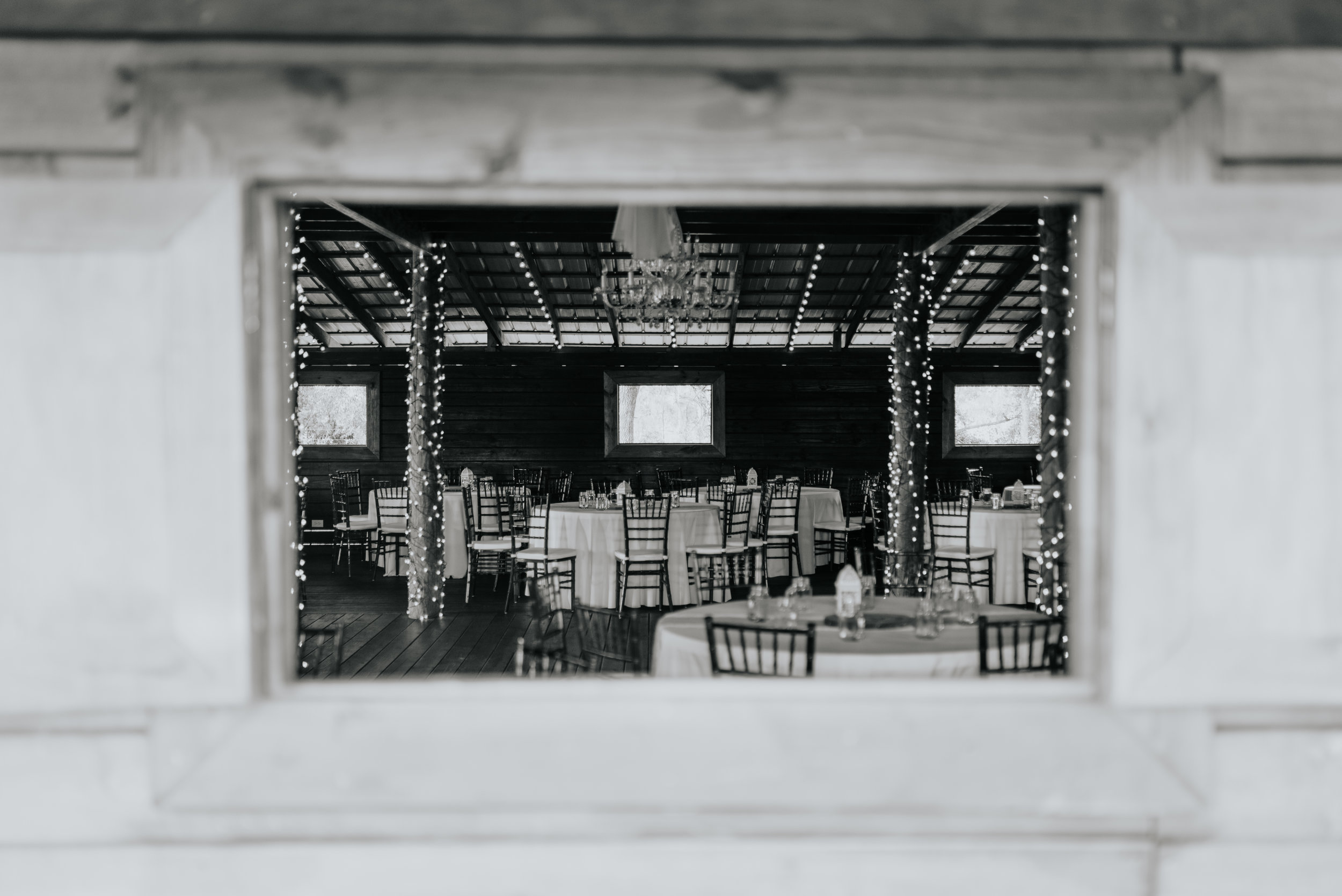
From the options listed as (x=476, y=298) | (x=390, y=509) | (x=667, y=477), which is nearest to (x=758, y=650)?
(x=390, y=509)

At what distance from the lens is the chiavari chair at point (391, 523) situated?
8977 millimetres

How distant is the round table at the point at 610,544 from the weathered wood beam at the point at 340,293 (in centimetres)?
460

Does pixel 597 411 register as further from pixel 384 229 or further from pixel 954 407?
pixel 384 229

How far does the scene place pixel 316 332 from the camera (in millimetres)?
11742

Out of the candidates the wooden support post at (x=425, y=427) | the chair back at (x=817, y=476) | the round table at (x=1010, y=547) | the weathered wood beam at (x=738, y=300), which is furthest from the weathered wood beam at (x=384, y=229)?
the chair back at (x=817, y=476)

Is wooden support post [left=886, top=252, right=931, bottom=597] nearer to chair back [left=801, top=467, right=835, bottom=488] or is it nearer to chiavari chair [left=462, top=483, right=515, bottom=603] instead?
chair back [left=801, top=467, right=835, bottom=488]

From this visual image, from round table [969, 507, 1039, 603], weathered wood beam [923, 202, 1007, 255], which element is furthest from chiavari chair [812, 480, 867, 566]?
weathered wood beam [923, 202, 1007, 255]

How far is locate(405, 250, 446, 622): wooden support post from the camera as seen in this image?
7.12m

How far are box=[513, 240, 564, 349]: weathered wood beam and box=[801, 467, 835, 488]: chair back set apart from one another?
12.4ft

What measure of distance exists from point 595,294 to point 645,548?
502cm

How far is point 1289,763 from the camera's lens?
1633 millimetres

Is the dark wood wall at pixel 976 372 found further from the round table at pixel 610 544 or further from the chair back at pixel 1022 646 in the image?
the chair back at pixel 1022 646

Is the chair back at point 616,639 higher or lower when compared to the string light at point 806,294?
lower

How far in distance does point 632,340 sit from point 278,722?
419 inches
